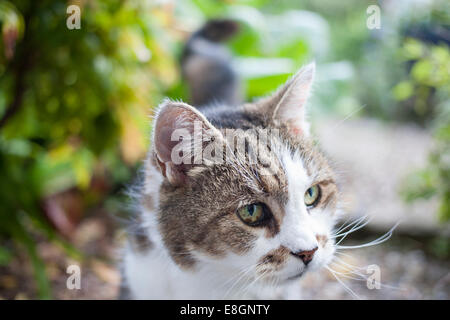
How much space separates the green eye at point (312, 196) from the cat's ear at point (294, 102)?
0.62 ft

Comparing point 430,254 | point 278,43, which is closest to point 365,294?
point 430,254

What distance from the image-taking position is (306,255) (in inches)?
39.6

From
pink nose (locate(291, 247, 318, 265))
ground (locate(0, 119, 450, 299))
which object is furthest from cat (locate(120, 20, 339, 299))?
ground (locate(0, 119, 450, 299))

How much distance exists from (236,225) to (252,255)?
82 mm

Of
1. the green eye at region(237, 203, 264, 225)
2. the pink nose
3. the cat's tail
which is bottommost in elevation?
the pink nose

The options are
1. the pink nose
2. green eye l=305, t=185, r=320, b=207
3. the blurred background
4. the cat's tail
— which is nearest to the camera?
the pink nose

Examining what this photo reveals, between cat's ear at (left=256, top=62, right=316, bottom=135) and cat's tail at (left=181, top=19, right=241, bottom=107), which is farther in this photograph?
cat's tail at (left=181, top=19, right=241, bottom=107)

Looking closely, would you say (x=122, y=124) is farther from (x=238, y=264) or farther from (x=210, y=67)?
(x=238, y=264)

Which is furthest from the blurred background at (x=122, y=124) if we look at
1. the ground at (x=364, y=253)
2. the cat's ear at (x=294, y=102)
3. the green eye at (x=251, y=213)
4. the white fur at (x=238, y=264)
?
the green eye at (x=251, y=213)

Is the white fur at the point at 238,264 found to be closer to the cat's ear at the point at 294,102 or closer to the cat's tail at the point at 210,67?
the cat's ear at the point at 294,102

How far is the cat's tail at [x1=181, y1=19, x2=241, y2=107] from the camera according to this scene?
2.01 metres

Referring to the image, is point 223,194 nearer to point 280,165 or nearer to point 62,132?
point 280,165

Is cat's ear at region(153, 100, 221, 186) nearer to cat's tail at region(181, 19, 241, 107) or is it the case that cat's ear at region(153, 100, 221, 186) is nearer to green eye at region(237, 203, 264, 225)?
green eye at region(237, 203, 264, 225)

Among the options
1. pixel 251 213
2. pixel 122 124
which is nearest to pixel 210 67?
pixel 122 124
